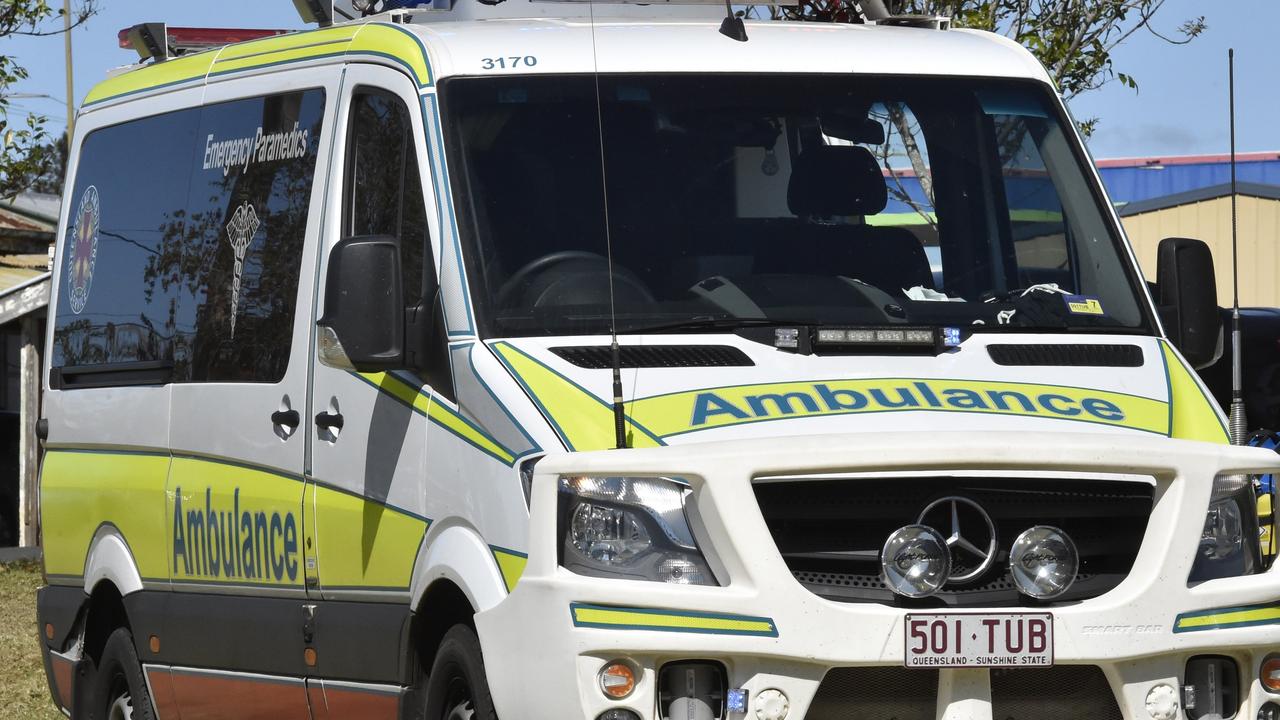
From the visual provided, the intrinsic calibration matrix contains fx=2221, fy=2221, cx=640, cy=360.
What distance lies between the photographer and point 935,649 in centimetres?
508

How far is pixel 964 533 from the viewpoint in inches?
209

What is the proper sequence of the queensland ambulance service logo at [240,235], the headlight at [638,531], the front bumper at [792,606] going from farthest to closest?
the queensland ambulance service logo at [240,235]
the headlight at [638,531]
the front bumper at [792,606]

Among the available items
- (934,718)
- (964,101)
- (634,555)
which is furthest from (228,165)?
(934,718)

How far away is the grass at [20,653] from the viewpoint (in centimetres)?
1109

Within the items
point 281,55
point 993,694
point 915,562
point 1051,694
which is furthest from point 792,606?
point 281,55

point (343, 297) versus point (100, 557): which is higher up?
point (343, 297)

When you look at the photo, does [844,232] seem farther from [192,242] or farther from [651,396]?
[192,242]

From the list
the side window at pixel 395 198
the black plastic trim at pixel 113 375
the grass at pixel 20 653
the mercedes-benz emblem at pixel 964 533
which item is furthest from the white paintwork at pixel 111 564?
the mercedes-benz emblem at pixel 964 533

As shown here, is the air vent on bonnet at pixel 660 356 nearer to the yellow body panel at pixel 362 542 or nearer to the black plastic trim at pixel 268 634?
the yellow body panel at pixel 362 542

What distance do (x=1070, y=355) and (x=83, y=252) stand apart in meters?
4.47

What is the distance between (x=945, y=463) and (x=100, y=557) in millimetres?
4155

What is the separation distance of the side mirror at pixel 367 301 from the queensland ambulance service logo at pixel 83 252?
10.4 feet

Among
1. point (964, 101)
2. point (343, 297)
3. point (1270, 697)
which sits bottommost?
point (1270, 697)

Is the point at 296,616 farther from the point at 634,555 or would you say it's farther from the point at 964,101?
the point at 964,101
